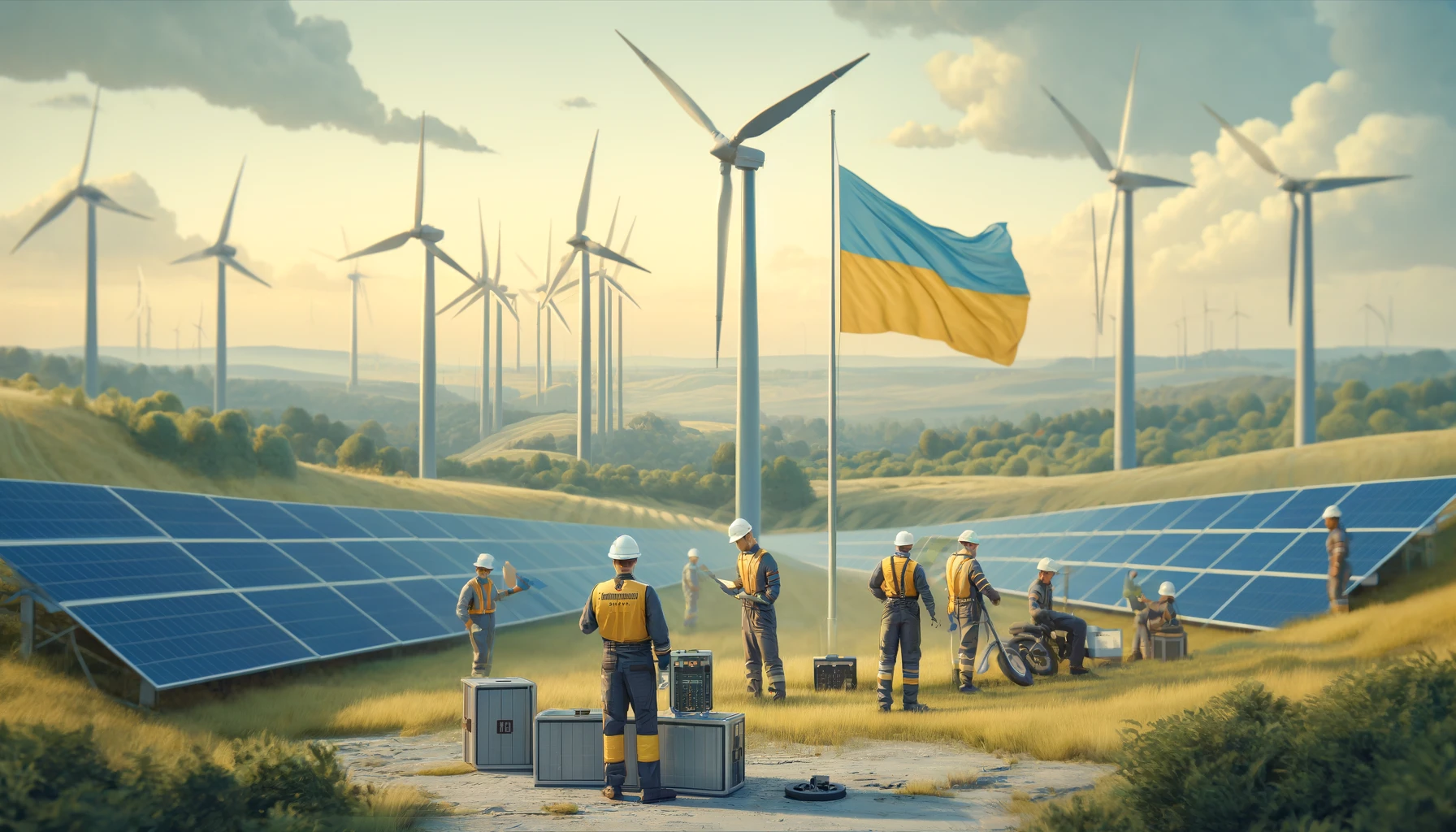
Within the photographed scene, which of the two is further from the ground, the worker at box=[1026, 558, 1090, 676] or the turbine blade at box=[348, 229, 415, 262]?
the turbine blade at box=[348, 229, 415, 262]

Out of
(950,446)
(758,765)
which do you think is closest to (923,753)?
(758,765)

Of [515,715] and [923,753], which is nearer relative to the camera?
[515,715]

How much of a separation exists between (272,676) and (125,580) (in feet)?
10.6

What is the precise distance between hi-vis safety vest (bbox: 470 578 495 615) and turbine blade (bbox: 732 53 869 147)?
18.6 metres

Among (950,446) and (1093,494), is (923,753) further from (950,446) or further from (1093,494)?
(950,446)

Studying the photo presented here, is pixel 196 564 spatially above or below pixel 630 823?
above

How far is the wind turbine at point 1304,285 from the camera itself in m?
68.8

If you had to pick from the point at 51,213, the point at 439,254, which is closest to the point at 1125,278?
the point at 439,254

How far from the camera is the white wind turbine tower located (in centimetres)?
3138

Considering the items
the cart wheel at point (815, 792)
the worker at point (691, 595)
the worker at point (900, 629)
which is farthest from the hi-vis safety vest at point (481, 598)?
the worker at point (691, 595)

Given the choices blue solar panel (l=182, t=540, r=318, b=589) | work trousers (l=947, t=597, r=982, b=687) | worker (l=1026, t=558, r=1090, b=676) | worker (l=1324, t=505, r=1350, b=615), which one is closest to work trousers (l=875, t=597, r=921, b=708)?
work trousers (l=947, t=597, r=982, b=687)

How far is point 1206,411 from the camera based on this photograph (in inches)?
6265

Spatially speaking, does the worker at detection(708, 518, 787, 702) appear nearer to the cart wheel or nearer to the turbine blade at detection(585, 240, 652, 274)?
the cart wheel

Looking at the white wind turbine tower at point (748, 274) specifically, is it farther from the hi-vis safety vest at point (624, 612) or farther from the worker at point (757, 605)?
the hi-vis safety vest at point (624, 612)
